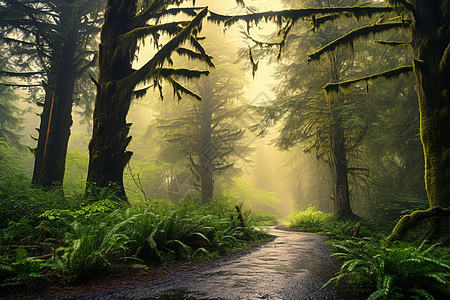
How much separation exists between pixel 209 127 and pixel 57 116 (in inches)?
413

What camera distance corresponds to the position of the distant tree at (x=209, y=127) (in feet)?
57.9

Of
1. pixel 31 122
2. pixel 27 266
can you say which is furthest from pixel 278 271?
pixel 31 122

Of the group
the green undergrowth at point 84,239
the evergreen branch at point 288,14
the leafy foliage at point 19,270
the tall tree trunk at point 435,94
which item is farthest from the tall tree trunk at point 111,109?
the tall tree trunk at point 435,94

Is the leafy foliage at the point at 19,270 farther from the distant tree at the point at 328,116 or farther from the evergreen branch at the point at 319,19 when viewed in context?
the distant tree at the point at 328,116

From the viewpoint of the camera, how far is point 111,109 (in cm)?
684

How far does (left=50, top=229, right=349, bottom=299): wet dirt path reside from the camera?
2572 mm

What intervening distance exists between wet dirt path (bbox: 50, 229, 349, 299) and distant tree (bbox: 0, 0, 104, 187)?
8.44 metres

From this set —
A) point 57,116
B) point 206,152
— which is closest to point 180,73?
point 57,116

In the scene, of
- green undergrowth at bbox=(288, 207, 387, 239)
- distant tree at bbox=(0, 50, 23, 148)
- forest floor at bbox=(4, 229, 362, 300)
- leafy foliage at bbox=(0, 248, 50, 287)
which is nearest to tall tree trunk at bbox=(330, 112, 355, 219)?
green undergrowth at bbox=(288, 207, 387, 239)

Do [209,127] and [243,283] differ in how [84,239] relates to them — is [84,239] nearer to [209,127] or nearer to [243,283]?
[243,283]

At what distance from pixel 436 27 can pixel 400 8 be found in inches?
37.4

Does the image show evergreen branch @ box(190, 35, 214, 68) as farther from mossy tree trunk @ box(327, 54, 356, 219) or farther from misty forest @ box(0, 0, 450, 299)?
mossy tree trunk @ box(327, 54, 356, 219)

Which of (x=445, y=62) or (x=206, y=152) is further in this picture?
(x=206, y=152)

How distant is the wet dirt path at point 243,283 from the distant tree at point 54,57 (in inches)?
332
